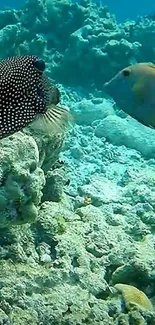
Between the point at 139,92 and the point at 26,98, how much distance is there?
38.0 inches

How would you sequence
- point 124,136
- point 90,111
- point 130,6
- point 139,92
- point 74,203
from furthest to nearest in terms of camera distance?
point 130,6 < point 90,111 < point 124,136 < point 74,203 < point 139,92

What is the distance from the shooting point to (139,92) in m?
3.16

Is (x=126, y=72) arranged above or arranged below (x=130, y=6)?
below

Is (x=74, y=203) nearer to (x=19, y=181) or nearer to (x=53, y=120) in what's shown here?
(x=19, y=181)

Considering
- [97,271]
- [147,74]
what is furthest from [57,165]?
[147,74]

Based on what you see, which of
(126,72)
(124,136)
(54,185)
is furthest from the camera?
(124,136)

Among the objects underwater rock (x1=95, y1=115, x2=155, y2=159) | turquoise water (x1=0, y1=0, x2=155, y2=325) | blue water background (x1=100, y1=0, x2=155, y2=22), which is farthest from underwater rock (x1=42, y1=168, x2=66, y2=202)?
blue water background (x1=100, y1=0, x2=155, y2=22)

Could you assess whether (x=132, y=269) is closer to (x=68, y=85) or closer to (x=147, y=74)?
(x=147, y=74)

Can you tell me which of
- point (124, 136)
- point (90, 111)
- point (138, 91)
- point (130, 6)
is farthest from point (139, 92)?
point (130, 6)

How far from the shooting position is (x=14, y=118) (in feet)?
8.36

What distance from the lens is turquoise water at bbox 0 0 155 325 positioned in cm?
270

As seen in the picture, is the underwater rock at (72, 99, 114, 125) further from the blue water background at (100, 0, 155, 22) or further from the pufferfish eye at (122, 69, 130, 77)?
the blue water background at (100, 0, 155, 22)

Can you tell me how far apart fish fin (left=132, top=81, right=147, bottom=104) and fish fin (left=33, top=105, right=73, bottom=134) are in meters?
0.65

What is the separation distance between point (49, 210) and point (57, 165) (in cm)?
119
